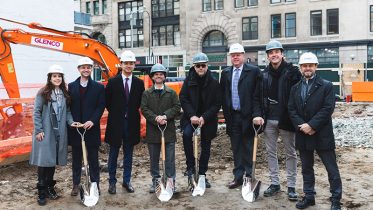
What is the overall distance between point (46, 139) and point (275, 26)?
120ft

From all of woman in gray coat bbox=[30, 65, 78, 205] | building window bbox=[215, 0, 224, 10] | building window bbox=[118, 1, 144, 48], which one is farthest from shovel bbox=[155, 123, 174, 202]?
building window bbox=[118, 1, 144, 48]

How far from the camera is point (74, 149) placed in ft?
21.1

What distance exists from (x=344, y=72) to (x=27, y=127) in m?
21.2

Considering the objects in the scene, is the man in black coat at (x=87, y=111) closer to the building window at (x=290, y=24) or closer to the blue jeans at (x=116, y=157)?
the blue jeans at (x=116, y=157)

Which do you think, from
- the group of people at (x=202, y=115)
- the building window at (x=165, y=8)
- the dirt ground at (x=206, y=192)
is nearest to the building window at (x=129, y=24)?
the building window at (x=165, y=8)

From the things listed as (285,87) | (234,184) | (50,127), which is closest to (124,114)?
(50,127)

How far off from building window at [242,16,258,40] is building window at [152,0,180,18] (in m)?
7.87

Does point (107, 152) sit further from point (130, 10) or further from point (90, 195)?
point (130, 10)

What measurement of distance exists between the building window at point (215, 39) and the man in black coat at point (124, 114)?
36.9 m

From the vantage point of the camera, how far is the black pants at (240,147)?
6668 mm

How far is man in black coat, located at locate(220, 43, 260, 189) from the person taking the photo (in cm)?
659

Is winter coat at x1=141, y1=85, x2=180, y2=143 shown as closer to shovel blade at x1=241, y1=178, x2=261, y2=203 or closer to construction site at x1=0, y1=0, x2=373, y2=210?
construction site at x1=0, y1=0, x2=373, y2=210

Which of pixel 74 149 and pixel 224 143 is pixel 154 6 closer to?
pixel 224 143

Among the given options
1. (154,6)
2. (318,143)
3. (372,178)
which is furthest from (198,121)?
(154,6)
